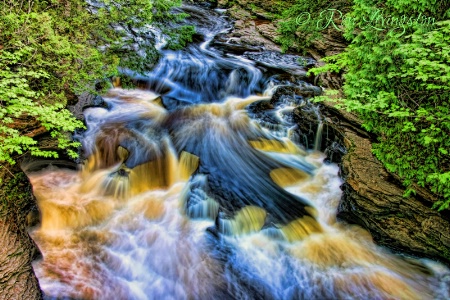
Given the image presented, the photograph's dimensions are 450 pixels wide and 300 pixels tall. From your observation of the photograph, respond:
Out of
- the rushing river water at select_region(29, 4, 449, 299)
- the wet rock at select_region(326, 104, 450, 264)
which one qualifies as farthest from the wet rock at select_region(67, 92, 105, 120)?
the wet rock at select_region(326, 104, 450, 264)

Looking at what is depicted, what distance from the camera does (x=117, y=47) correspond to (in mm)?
6344

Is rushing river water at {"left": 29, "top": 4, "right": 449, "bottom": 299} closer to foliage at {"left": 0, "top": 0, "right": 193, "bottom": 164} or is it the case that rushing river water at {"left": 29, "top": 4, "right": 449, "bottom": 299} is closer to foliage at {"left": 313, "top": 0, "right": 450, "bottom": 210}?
foliage at {"left": 0, "top": 0, "right": 193, "bottom": 164}

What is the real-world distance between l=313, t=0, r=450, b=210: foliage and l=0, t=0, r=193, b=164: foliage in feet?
14.0

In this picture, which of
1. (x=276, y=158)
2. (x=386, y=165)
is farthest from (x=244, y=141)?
(x=386, y=165)

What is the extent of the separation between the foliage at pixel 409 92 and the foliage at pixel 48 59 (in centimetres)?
428

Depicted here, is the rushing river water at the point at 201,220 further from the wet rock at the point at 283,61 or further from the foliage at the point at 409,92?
the wet rock at the point at 283,61

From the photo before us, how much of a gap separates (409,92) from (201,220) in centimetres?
415

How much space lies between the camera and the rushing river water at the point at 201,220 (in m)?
4.31

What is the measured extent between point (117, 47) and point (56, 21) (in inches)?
61.8

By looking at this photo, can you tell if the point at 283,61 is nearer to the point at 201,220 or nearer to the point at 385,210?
the point at 385,210

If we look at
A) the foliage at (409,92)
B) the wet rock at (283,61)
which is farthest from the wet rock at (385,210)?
the wet rock at (283,61)

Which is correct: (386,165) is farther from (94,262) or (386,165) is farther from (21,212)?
(21,212)

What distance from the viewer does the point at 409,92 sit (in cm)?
452

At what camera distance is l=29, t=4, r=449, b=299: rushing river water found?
14.1 feet
